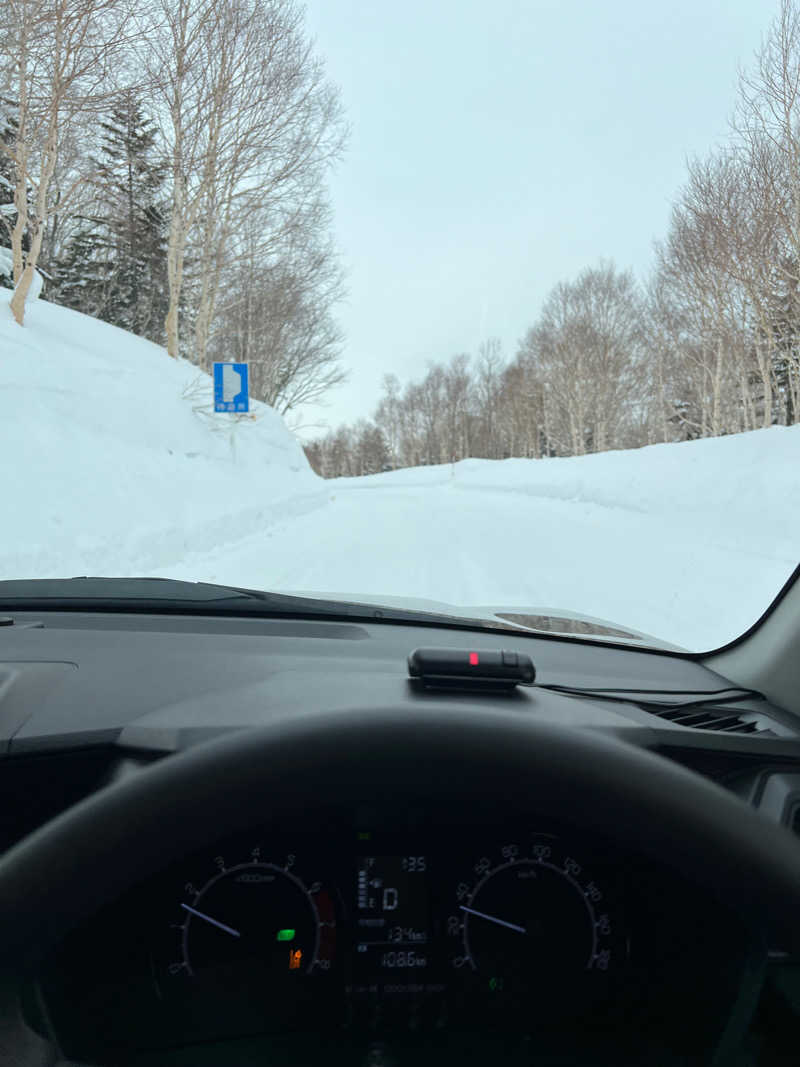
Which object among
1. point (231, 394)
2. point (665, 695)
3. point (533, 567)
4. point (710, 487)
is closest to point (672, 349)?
point (710, 487)

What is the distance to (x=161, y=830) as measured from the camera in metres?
0.77

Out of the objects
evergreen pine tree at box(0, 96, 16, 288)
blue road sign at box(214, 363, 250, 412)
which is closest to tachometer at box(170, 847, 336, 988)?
blue road sign at box(214, 363, 250, 412)

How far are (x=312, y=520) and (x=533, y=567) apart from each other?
6723mm

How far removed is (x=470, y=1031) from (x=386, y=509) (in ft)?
48.9

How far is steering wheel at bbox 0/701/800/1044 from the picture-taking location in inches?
29.9

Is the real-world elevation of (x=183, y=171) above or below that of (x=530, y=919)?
above

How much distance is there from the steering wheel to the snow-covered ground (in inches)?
91.6

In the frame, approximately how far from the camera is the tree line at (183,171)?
1086 centimetres

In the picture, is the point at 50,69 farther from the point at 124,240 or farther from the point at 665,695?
the point at 124,240

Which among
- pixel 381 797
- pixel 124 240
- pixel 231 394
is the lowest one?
pixel 381 797

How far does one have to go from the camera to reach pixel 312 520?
13.8 meters

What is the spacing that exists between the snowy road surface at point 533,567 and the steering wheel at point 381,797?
2.17 meters

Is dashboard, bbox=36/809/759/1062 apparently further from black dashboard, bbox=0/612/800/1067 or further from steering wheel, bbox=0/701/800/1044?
steering wheel, bbox=0/701/800/1044

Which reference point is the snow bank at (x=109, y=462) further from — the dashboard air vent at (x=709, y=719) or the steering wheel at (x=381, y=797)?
the steering wheel at (x=381, y=797)
